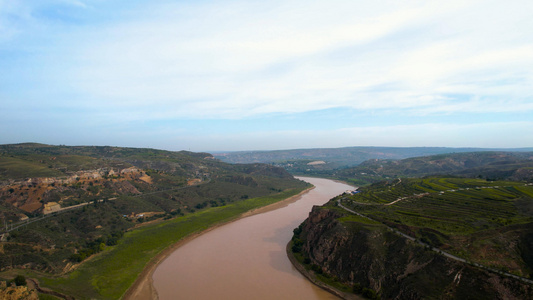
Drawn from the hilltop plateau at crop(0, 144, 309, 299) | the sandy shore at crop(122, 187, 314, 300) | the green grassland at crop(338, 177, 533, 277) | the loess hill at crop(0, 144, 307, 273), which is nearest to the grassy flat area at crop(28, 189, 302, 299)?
the hilltop plateau at crop(0, 144, 309, 299)

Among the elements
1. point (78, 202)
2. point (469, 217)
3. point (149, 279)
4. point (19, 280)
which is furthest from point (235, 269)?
point (78, 202)

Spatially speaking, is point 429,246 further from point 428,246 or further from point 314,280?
point 314,280

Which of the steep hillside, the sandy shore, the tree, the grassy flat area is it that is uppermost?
the steep hillside

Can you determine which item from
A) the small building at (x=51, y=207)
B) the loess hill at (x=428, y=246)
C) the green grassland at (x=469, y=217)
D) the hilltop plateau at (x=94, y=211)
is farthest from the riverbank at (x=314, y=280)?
the small building at (x=51, y=207)

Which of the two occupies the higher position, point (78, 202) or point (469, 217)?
point (469, 217)

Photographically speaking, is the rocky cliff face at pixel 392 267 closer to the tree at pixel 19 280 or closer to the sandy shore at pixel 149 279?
the sandy shore at pixel 149 279

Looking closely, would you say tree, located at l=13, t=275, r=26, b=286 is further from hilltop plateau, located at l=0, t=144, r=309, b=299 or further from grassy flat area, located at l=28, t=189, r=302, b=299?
hilltop plateau, located at l=0, t=144, r=309, b=299
